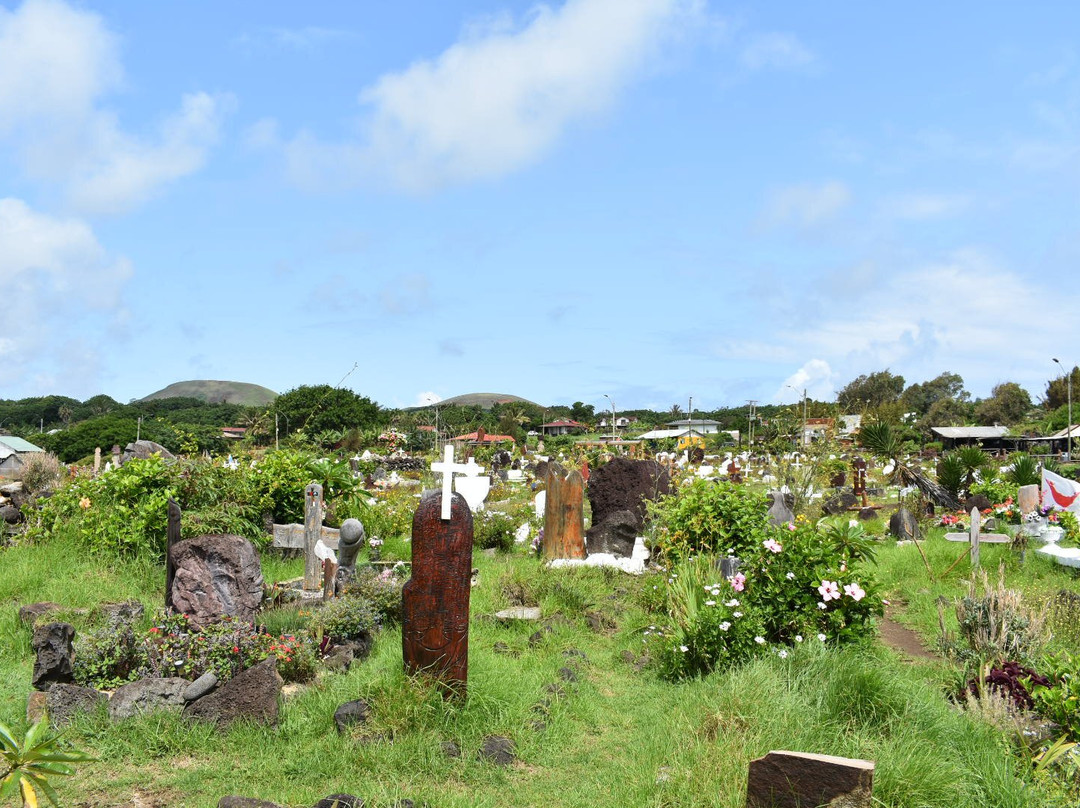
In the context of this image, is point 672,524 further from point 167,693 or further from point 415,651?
point 167,693

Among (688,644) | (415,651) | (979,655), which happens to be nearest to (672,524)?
(688,644)

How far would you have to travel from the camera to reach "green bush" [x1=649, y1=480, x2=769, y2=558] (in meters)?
10.1

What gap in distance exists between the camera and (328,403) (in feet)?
268

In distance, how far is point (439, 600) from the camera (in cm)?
626

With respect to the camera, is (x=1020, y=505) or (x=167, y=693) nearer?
(x=167, y=693)

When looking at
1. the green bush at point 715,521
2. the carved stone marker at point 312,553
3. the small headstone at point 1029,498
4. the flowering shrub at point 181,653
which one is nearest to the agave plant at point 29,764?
the flowering shrub at point 181,653

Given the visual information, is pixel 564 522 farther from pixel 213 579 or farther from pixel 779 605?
pixel 213 579

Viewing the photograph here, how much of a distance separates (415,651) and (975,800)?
366cm

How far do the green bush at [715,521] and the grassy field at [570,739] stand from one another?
259 cm

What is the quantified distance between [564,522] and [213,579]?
5922 mm

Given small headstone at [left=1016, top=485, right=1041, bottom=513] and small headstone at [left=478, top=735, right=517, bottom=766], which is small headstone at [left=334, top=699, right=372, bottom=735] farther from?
small headstone at [left=1016, top=485, right=1041, bottom=513]

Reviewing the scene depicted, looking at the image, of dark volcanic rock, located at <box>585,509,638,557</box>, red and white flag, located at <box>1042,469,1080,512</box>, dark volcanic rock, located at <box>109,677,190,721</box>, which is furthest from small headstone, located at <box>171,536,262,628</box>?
red and white flag, located at <box>1042,469,1080,512</box>

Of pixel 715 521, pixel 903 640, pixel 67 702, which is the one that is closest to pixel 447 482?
pixel 67 702

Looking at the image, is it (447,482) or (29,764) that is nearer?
(29,764)
